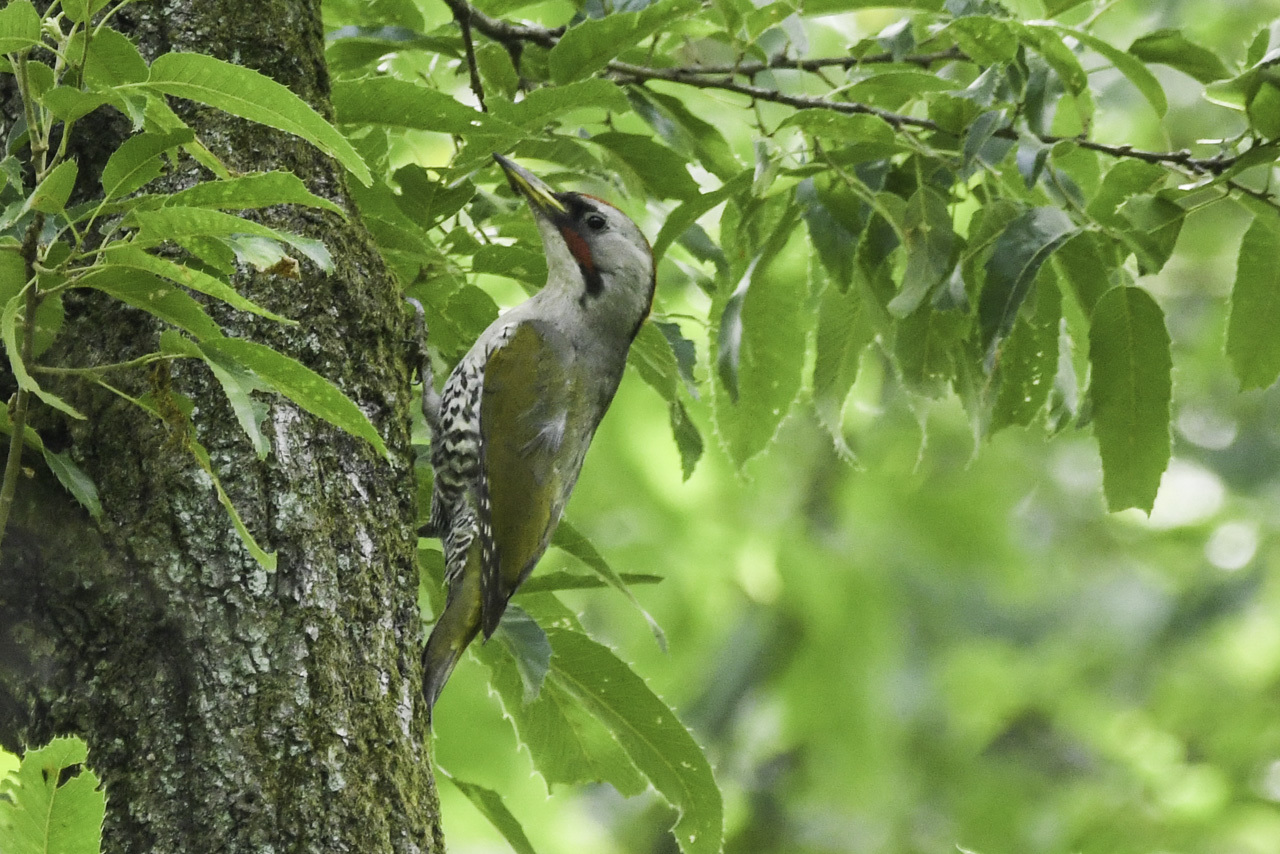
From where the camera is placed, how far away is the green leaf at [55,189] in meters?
1.50

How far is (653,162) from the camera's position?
9.23 feet

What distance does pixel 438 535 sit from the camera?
406 cm

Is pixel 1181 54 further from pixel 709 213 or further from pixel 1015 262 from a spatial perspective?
pixel 709 213

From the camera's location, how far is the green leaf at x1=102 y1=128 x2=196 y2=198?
62.4 inches

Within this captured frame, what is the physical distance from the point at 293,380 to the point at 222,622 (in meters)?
0.46

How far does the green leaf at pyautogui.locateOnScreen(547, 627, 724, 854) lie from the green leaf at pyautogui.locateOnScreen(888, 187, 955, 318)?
34.2 inches

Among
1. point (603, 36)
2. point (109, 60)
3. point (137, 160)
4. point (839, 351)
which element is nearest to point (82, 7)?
point (109, 60)

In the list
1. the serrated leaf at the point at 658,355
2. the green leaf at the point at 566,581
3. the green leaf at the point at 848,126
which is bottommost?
the green leaf at the point at 566,581

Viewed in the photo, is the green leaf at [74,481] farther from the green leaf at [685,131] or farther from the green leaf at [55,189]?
the green leaf at [685,131]

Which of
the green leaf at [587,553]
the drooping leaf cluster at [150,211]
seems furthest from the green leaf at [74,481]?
the green leaf at [587,553]

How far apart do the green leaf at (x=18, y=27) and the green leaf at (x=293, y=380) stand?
0.37 metres

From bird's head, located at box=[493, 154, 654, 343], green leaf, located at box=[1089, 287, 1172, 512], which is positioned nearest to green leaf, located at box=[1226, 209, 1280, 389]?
green leaf, located at box=[1089, 287, 1172, 512]

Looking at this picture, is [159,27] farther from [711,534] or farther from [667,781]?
[711,534]

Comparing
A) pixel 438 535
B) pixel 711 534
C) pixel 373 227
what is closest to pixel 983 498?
pixel 711 534
